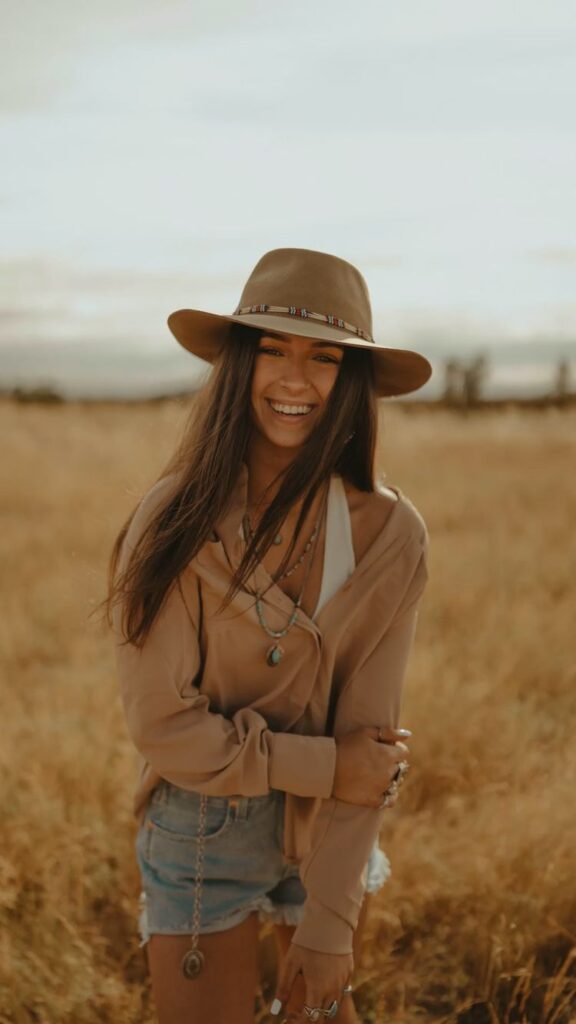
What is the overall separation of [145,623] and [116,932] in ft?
4.02

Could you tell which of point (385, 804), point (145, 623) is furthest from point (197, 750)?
point (385, 804)

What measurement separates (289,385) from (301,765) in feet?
2.79

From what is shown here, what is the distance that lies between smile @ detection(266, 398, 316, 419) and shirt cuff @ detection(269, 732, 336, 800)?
28.4 inches

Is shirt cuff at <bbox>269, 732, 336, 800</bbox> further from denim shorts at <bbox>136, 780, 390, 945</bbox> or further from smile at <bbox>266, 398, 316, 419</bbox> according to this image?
smile at <bbox>266, 398, 316, 419</bbox>

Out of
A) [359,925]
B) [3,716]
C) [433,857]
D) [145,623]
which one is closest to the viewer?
[145,623]

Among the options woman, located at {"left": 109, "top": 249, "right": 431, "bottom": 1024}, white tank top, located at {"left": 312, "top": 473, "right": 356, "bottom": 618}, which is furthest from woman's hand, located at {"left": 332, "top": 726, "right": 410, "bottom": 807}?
white tank top, located at {"left": 312, "top": 473, "right": 356, "bottom": 618}

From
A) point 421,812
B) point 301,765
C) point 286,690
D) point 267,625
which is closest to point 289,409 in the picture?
point 267,625

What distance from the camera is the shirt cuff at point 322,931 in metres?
1.87

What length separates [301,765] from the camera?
1869mm

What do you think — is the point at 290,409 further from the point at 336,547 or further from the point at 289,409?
the point at 336,547

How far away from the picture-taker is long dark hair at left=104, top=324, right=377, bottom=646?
71.9 inches

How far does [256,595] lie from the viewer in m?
1.89

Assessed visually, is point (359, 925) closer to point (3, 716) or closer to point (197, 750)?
point (197, 750)

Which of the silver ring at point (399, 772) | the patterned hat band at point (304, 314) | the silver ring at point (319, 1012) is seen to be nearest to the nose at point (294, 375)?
the patterned hat band at point (304, 314)
